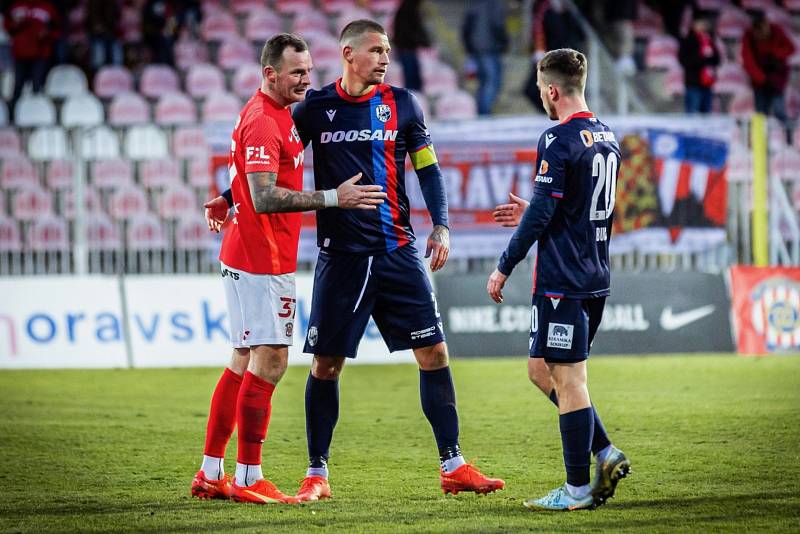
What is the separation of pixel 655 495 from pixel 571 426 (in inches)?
29.4

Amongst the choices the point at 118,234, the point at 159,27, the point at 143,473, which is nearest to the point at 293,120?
the point at 143,473

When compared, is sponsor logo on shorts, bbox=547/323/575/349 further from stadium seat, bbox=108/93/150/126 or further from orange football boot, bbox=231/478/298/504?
stadium seat, bbox=108/93/150/126

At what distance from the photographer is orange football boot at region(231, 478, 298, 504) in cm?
630

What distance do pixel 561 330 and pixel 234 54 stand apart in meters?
15.4

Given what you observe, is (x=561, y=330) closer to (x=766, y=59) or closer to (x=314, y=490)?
(x=314, y=490)

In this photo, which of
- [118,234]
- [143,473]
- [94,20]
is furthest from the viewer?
[94,20]

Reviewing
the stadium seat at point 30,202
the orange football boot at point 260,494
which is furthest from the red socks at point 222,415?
the stadium seat at point 30,202

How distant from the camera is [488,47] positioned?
18.8 m

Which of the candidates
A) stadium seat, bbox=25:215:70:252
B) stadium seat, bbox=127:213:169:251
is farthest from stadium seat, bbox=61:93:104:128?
stadium seat, bbox=127:213:169:251

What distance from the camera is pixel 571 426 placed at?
598 centimetres

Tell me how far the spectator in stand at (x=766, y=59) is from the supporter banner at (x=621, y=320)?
5.47 m

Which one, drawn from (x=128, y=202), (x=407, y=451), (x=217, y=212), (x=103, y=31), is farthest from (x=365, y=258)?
(x=103, y=31)

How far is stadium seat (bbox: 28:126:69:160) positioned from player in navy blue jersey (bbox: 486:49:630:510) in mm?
10664

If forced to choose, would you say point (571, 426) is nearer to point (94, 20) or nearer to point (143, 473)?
point (143, 473)
